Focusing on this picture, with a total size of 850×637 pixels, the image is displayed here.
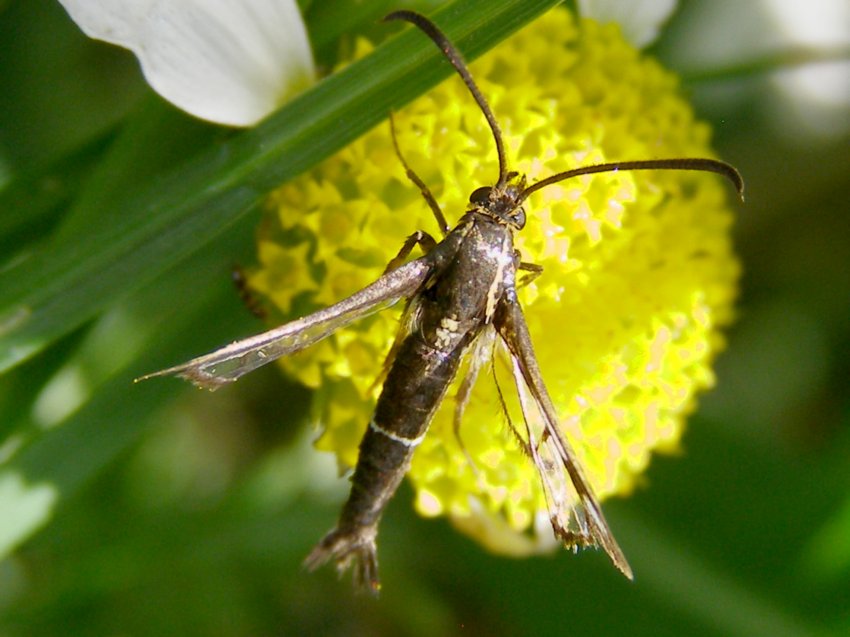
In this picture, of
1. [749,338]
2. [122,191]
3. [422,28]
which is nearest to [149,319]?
[122,191]

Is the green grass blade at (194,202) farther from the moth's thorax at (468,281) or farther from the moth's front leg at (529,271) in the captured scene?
the moth's front leg at (529,271)

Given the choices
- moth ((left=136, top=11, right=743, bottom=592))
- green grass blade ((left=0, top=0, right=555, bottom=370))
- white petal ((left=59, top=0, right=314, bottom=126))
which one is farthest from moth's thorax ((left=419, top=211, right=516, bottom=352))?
white petal ((left=59, top=0, right=314, bottom=126))

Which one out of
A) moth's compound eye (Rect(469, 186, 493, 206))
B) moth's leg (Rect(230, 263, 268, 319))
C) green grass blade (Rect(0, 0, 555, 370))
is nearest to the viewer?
green grass blade (Rect(0, 0, 555, 370))

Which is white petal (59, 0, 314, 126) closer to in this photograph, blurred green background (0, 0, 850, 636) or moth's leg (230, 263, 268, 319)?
blurred green background (0, 0, 850, 636)

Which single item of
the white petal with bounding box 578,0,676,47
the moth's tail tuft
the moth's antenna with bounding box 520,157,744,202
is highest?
the white petal with bounding box 578,0,676,47

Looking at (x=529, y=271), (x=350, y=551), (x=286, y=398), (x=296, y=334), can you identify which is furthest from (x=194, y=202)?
(x=286, y=398)

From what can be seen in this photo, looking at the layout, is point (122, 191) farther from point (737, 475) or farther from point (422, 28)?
point (737, 475)

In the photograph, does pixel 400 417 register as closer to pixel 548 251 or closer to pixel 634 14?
pixel 548 251
